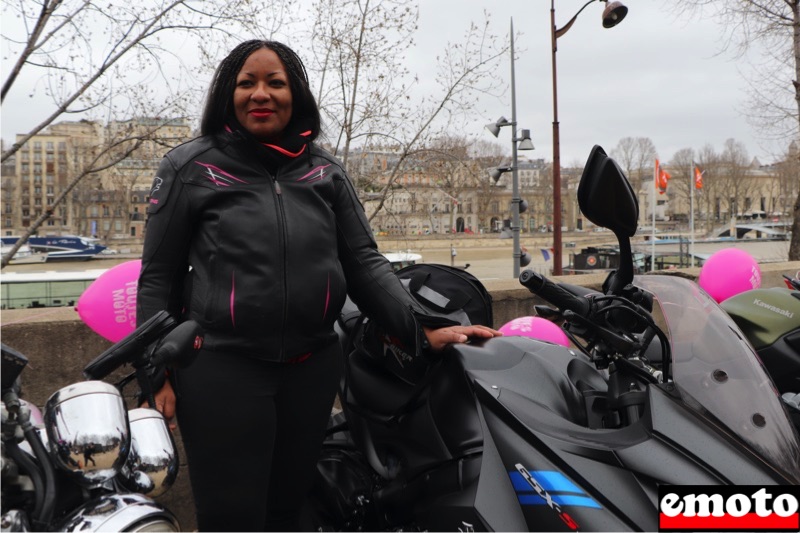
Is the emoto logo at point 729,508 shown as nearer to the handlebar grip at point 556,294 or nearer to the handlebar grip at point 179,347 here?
the handlebar grip at point 556,294

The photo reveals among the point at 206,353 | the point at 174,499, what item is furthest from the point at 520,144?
the point at 206,353

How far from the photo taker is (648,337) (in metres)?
2.17

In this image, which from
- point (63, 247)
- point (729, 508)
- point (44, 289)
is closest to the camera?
point (729, 508)

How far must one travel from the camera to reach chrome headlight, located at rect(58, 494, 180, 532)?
1198mm

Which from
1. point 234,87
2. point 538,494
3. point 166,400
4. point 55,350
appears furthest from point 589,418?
point 55,350

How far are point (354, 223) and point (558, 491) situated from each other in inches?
43.8

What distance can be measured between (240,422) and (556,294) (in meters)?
1.03

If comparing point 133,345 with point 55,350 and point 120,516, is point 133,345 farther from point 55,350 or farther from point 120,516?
point 55,350

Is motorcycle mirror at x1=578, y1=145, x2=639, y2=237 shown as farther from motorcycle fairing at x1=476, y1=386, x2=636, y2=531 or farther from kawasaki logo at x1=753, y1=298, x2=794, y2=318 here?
kawasaki logo at x1=753, y1=298, x2=794, y2=318

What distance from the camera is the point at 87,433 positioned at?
1.19 m

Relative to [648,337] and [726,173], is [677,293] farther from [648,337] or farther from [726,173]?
[726,173]

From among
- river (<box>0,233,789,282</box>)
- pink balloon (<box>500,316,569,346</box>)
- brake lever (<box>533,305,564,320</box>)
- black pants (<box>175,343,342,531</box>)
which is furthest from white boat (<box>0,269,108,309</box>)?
river (<box>0,233,789,282</box>)

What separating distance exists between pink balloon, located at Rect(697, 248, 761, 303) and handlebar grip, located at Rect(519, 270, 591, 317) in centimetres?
434

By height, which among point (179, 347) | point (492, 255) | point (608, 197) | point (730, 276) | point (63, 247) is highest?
point (608, 197)
